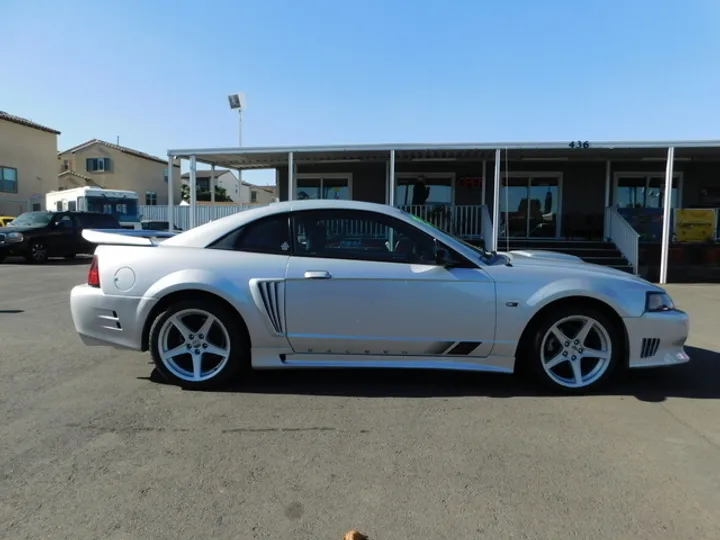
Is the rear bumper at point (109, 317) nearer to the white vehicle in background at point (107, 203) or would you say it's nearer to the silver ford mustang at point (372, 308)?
the silver ford mustang at point (372, 308)

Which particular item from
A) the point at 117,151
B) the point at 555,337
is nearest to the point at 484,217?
the point at 555,337

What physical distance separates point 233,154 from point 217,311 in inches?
434

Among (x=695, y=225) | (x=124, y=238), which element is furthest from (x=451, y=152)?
(x=124, y=238)

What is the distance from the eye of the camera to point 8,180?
3394 centimetres

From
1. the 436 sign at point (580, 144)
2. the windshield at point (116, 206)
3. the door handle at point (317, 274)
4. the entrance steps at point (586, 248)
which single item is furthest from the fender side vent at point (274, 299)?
the windshield at point (116, 206)

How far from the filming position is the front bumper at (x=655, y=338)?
4070 millimetres

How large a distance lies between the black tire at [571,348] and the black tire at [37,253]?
56.0ft

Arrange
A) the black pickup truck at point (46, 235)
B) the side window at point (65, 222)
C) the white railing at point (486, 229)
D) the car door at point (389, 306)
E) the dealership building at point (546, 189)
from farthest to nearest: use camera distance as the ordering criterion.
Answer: the side window at point (65, 222) → the black pickup truck at point (46, 235) → the white railing at point (486, 229) → the dealership building at point (546, 189) → the car door at point (389, 306)

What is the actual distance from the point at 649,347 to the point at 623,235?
10526 millimetres

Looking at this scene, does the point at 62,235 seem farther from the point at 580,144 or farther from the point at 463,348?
the point at 463,348

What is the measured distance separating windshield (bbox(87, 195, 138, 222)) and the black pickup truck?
4.27 metres

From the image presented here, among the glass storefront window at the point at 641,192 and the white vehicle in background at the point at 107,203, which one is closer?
the glass storefront window at the point at 641,192

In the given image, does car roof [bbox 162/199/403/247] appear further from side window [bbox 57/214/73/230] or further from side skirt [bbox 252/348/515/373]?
side window [bbox 57/214/73/230]

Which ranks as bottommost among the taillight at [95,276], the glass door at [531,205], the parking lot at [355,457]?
the parking lot at [355,457]
